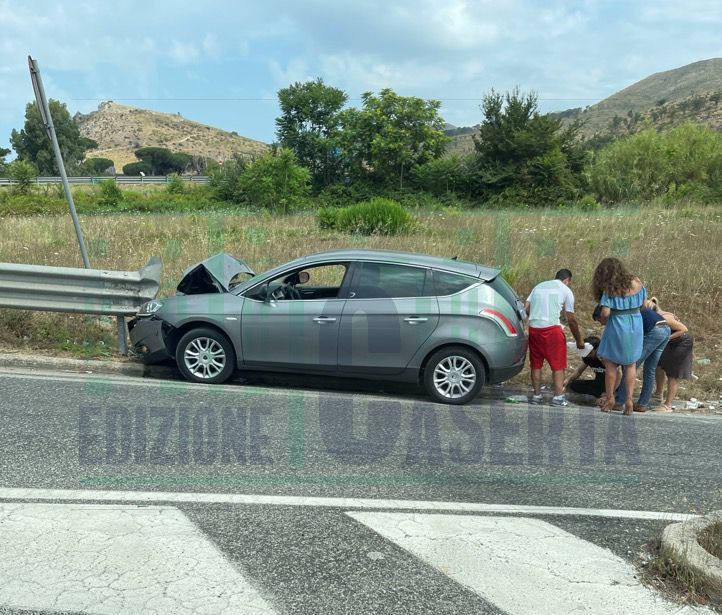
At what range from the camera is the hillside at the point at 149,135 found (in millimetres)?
133750

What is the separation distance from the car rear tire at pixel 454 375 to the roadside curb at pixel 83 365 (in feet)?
10.5

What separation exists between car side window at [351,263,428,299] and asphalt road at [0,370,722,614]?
→ 1.16 metres

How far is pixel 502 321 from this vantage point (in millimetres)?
8109

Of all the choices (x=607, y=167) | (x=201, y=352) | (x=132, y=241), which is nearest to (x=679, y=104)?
(x=607, y=167)

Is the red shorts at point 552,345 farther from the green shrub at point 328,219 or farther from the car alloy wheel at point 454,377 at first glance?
the green shrub at point 328,219

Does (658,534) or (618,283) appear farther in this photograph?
(618,283)

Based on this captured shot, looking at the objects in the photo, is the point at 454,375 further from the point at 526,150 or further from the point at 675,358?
the point at 526,150

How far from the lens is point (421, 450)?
6262mm

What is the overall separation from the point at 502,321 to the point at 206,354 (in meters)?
3.30

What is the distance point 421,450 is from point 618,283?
3.17 m

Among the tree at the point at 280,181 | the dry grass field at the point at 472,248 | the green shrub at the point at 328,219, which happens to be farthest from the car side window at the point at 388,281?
the tree at the point at 280,181

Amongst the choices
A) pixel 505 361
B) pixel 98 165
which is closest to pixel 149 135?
pixel 98 165

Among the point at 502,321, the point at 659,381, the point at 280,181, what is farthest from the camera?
the point at 280,181

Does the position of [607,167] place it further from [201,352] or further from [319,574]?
[319,574]
